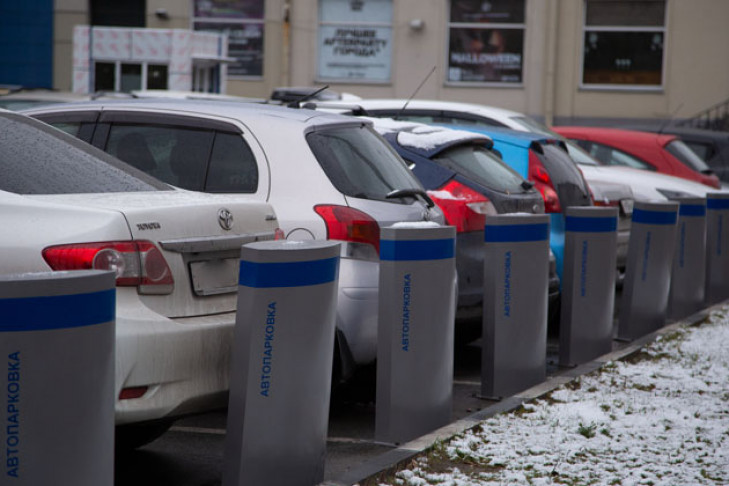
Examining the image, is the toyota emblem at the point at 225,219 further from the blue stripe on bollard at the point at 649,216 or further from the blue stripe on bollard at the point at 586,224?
the blue stripe on bollard at the point at 649,216

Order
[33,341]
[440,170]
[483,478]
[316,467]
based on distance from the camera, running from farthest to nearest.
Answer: [440,170] → [483,478] → [316,467] → [33,341]

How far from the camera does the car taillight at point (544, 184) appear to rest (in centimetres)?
895

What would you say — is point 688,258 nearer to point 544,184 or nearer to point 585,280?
point 544,184

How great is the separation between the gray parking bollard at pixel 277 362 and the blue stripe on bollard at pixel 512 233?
2305 millimetres

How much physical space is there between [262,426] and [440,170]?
12.2 ft

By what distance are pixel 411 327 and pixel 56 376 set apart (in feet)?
8.19

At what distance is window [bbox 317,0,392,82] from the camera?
89.2 ft

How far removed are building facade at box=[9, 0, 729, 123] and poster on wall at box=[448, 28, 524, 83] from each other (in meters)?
0.02

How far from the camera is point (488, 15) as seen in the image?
27250 mm

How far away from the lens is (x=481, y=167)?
7.90 m

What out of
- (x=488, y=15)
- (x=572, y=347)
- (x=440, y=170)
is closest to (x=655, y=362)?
(x=572, y=347)

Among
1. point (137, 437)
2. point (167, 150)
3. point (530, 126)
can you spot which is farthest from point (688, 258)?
point (137, 437)

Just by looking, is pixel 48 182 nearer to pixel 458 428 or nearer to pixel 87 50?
pixel 458 428

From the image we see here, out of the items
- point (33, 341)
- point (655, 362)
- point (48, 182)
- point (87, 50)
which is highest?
point (87, 50)
